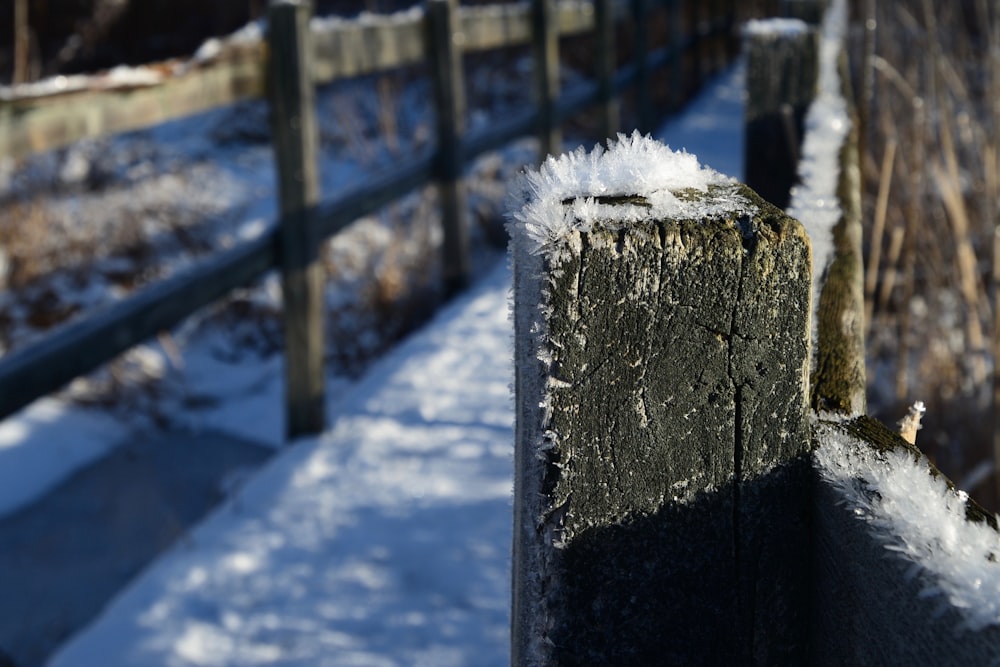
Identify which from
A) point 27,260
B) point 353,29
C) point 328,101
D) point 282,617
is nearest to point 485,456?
point 282,617

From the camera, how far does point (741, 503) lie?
740mm

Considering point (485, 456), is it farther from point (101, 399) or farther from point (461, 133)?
point (101, 399)

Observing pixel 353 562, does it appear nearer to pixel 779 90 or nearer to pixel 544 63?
pixel 779 90

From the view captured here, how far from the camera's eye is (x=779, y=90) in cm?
193

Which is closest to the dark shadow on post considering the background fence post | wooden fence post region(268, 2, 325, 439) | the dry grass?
the dry grass

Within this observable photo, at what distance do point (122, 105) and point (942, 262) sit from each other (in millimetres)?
2486

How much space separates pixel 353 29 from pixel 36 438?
2113mm

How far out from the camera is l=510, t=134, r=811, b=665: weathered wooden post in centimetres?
68

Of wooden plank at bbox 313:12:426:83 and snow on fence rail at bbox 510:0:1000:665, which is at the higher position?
wooden plank at bbox 313:12:426:83

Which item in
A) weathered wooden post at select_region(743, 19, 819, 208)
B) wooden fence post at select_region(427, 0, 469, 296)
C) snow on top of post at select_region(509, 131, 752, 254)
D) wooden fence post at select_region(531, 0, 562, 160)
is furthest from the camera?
wooden fence post at select_region(531, 0, 562, 160)

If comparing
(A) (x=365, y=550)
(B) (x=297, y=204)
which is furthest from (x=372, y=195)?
(A) (x=365, y=550)

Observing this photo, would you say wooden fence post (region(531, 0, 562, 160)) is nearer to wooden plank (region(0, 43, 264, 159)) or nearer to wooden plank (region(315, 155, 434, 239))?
wooden plank (region(315, 155, 434, 239))

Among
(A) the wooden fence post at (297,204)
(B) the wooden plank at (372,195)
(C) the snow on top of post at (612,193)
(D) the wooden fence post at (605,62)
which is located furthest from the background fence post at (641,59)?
(C) the snow on top of post at (612,193)

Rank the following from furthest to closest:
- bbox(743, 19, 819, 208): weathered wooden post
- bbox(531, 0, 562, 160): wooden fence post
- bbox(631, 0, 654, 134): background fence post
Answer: bbox(631, 0, 654, 134): background fence post
bbox(531, 0, 562, 160): wooden fence post
bbox(743, 19, 819, 208): weathered wooden post
